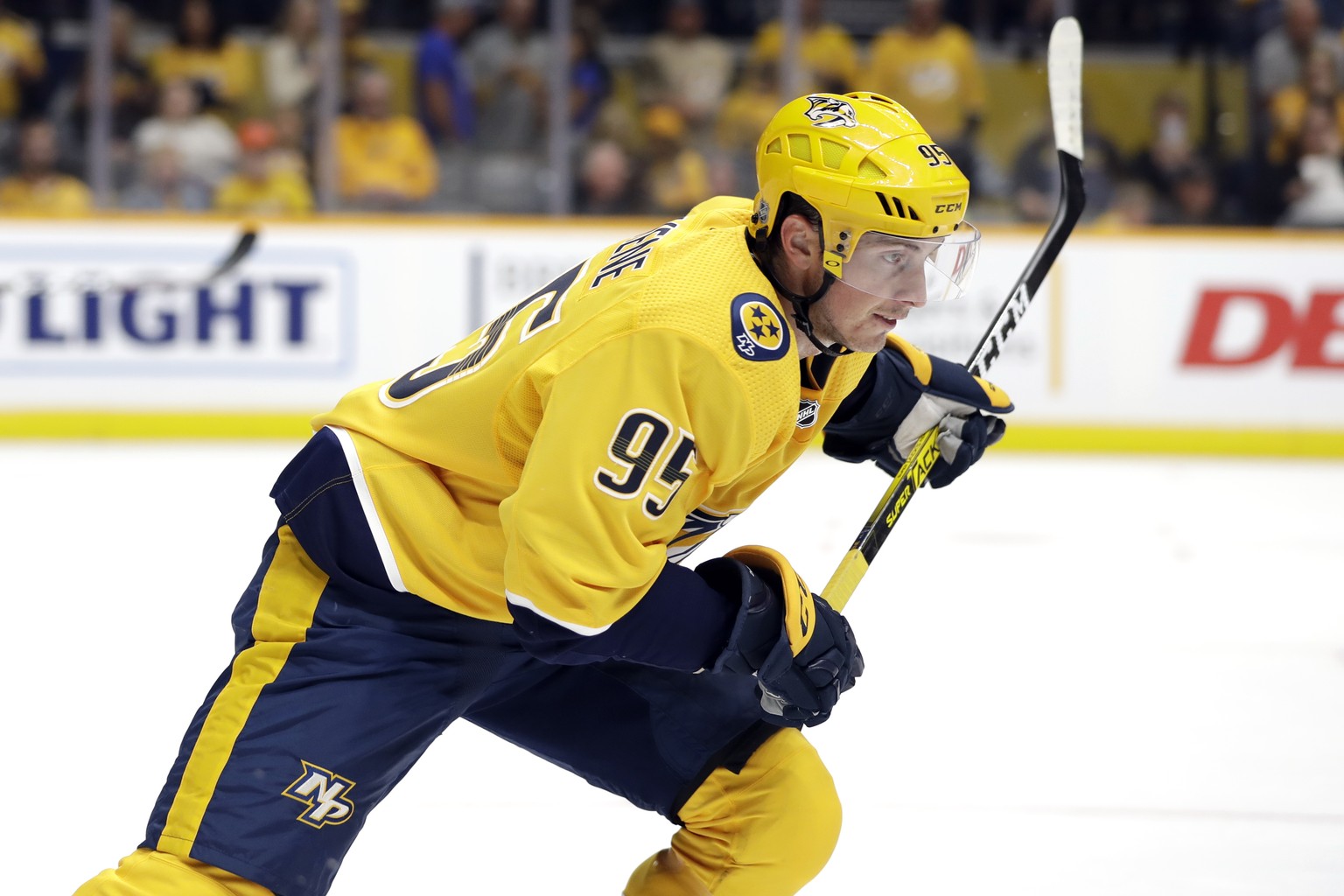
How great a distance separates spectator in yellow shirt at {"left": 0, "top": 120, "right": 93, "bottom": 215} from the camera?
7.37 metres

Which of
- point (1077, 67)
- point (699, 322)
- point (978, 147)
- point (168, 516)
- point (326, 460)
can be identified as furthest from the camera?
point (978, 147)

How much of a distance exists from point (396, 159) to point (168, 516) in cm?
280

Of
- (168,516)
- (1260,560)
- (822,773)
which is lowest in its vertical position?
(168,516)

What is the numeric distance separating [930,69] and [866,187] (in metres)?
6.29

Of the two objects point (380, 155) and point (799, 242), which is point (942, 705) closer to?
point (799, 242)

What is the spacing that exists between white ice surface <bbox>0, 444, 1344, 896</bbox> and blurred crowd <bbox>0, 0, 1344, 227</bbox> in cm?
205

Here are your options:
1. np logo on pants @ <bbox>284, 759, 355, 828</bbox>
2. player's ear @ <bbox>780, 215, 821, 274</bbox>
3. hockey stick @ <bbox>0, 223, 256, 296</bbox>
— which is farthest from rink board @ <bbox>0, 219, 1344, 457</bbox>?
np logo on pants @ <bbox>284, 759, 355, 828</bbox>

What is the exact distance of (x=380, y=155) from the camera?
7.68 meters

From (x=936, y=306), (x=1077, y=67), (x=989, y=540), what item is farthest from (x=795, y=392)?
(x=936, y=306)

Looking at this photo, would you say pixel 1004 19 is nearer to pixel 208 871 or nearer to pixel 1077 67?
pixel 1077 67

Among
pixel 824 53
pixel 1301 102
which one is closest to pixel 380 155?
pixel 824 53

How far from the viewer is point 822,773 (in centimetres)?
210

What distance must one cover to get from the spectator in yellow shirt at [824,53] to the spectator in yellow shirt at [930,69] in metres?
0.12

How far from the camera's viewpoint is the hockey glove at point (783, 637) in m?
1.86
